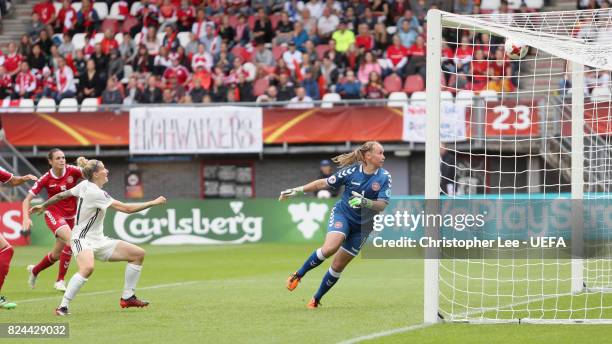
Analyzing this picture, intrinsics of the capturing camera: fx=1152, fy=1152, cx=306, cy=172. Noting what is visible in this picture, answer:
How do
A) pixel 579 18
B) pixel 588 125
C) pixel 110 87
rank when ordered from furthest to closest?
pixel 110 87 → pixel 588 125 → pixel 579 18

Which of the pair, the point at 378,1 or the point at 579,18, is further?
the point at 378,1

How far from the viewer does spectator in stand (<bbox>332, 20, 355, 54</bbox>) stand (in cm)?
3303

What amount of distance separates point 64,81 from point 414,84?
10606 millimetres

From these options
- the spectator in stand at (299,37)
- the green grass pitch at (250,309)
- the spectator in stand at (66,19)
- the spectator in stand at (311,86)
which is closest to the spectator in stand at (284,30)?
the spectator in stand at (299,37)

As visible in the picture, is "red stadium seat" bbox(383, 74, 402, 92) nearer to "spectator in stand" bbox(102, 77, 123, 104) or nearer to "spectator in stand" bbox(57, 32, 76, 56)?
"spectator in stand" bbox(102, 77, 123, 104)

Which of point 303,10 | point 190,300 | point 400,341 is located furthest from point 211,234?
point 400,341

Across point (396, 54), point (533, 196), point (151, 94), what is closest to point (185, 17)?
point (151, 94)

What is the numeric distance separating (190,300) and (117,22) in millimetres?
23185

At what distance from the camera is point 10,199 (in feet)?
101

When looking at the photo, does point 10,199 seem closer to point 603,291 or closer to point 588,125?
point 588,125

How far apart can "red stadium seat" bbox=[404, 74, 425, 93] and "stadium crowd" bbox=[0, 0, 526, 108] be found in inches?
1.1

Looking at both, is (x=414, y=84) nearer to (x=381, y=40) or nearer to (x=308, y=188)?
(x=381, y=40)

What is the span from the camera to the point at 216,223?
29484mm

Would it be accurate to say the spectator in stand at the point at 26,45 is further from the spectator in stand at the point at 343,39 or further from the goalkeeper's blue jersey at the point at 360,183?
the goalkeeper's blue jersey at the point at 360,183
